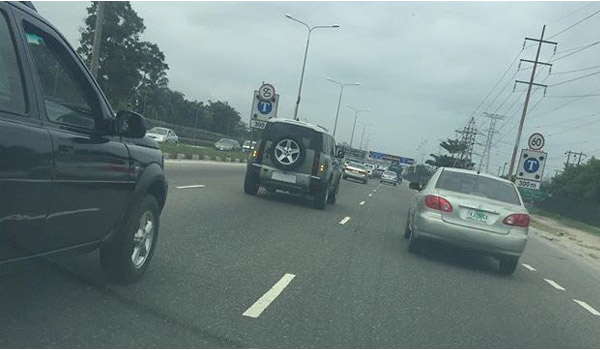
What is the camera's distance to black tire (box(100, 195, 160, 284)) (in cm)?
577

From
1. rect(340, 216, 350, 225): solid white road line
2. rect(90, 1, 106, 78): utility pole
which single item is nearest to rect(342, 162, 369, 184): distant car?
rect(90, 1, 106, 78): utility pole

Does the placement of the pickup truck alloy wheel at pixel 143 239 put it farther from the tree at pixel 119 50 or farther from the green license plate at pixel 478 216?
the tree at pixel 119 50

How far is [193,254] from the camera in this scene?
26.9ft

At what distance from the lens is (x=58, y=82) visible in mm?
4812

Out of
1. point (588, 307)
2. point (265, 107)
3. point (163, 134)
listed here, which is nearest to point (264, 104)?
point (265, 107)

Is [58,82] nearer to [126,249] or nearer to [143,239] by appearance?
[126,249]

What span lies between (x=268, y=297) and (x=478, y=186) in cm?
537

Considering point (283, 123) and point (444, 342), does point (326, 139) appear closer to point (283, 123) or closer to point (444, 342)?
point (283, 123)

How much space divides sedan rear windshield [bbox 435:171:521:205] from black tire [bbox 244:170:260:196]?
723cm

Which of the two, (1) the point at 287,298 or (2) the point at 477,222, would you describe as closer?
(1) the point at 287,298

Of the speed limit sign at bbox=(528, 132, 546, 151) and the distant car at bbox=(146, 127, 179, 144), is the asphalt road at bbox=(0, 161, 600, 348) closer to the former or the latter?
the speed limit sign at bbox=(528, 132, 546, 151)

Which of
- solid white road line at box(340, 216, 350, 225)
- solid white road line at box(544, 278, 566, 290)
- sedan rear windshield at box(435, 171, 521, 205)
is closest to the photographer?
solid white road line at box(544, 278, 566, 290)

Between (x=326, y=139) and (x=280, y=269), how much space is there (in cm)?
974

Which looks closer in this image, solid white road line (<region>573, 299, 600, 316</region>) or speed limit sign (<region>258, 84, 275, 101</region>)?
solid white road line (<region>573, 299, 600, 316</region>)
